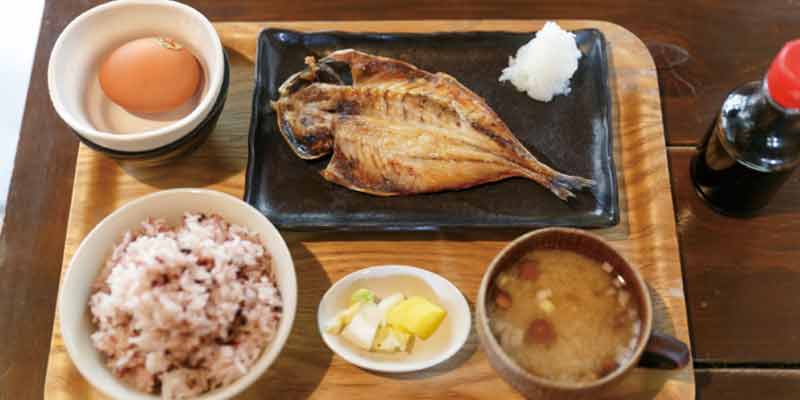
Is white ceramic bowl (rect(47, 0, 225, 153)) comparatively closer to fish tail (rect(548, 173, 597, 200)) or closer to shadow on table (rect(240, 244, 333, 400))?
shadow on table (rect(240, 244, 333, 400))

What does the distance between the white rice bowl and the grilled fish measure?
5.5 inches

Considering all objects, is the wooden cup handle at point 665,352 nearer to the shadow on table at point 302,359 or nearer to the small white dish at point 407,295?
the small white dish at point 407,295

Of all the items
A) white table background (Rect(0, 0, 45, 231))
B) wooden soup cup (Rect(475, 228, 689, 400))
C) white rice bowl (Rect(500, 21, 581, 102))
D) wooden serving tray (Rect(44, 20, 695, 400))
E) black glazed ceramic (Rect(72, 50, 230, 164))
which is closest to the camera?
wooden soup cup (Rect(475, 228, 689, 400))

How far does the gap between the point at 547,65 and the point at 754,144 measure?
0.54 m

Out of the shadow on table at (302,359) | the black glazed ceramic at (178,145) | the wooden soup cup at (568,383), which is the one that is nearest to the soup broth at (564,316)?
the wooden soup cup at (568,383)

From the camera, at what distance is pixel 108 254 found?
1.58 m

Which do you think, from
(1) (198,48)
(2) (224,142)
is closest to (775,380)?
(2) (224,142)

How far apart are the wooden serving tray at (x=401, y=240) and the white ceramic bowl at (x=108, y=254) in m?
0.17

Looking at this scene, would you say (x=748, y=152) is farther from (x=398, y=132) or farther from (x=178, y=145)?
(x=178, y=145)

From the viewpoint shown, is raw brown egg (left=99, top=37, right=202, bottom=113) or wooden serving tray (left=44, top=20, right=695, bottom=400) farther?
raw brown egg (left=99, top=37, right=202, bottom=113)

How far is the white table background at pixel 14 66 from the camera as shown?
2566 millimetres

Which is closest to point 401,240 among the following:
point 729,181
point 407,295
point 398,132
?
point 407,295

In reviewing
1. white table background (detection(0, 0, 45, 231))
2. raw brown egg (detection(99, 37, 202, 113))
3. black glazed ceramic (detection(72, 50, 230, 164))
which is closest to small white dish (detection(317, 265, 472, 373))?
black glazed ceramic (detection(72, 50, 230, 164))

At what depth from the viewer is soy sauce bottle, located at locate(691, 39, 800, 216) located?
4.78 feet
